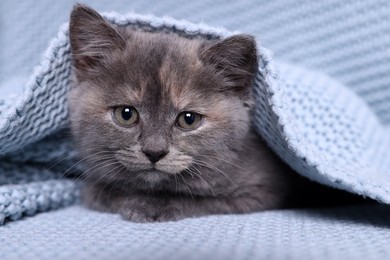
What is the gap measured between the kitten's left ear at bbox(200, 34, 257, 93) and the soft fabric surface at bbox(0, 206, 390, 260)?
0.32 m

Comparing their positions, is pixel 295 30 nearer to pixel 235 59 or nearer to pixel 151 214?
pixel 235 59

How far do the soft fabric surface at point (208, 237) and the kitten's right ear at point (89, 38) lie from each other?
1.21 ft

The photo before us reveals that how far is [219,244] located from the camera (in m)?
0.83

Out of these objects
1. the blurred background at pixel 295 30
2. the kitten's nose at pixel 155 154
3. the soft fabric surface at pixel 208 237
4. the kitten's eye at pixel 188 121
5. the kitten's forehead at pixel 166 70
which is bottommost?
the soft fabric surface at pixel 208 237

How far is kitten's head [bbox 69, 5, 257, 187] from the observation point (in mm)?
1052

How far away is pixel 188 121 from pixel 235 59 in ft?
0.60

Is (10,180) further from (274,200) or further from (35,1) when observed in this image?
(35,1)

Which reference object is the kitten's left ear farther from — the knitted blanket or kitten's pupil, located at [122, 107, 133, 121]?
kitten's pupil, located at [122, 107, 133, 121]

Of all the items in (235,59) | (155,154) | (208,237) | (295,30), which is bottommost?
(208,237)

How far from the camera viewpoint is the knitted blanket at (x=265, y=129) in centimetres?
102

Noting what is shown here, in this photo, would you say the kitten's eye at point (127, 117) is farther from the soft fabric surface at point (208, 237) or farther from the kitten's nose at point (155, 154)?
the soft fabric surface at point (208, 237)

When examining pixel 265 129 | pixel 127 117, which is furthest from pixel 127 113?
pixel 265 129

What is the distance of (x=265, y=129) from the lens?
118cm

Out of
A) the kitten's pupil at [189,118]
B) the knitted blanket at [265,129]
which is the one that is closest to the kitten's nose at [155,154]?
the kitten's pupil at [189,118]
